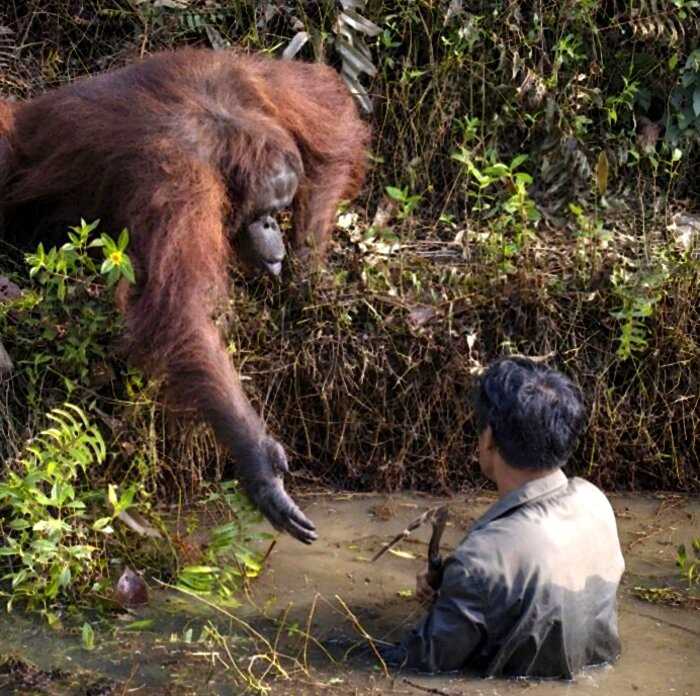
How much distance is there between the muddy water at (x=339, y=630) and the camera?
3.68 meters

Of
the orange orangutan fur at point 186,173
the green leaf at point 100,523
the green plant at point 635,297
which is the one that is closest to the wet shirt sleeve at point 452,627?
the orange orangutan fur at point 186,173

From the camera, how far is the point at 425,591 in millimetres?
3801

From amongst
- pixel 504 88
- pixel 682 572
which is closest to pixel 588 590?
pixel 682 572

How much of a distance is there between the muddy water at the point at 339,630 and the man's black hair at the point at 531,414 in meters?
0.59

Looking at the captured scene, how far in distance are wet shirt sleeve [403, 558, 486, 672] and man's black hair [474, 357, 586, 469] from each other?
346 mm

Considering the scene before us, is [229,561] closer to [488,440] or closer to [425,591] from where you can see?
[425,591]

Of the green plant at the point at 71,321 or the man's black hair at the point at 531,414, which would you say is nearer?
the man's black hair at the point at 531,414

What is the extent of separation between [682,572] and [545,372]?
1124mm

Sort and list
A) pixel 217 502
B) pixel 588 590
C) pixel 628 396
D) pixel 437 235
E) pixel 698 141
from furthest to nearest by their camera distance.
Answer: pixel 698 141 < pixel 437 235 < pixel 628 396 < pixel 217 502 < pixel 588 590

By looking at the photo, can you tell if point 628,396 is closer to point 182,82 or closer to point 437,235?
point 437,235

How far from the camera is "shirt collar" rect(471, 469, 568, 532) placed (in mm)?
3639

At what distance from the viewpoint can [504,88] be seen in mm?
6016

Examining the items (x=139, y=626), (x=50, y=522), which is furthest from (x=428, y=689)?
(x=50, y=522)

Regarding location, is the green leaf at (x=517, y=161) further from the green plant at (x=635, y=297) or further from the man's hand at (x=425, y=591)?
the man's hand at (x=425, y=591)
